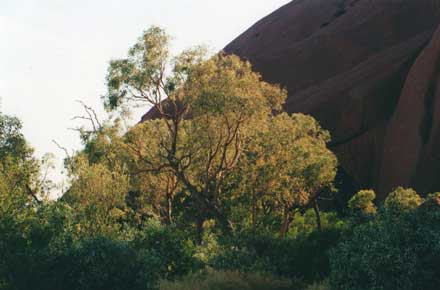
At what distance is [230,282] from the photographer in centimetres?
2064

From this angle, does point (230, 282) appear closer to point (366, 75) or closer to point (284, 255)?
point (284, 255)

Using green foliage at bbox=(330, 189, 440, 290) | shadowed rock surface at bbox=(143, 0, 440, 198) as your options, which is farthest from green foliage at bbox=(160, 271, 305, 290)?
shadowed rock surface at bbox=(143, 0, 440, 198)

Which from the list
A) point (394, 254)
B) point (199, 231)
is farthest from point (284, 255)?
point (199, 231)

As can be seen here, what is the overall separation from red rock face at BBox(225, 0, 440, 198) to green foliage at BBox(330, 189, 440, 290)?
1806 cm

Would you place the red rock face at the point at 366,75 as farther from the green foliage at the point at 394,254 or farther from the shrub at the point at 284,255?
the green foliage at the point at 394,254

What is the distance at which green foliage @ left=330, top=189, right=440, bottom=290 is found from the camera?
1501cm

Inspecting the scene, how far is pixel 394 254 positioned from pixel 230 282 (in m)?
6.56

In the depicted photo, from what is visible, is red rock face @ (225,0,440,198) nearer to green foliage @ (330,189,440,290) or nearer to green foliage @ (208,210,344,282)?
green foliage @ (208,210,344,282)

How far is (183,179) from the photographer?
100 feet

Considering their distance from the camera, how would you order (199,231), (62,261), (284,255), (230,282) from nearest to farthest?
(62,261) < (230,282) < (284,255) < (199,231)

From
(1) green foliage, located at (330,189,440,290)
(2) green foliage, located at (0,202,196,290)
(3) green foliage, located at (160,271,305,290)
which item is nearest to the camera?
(1) green foliage, located at (330,189,440,290)

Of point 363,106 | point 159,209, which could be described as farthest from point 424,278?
point 363,106

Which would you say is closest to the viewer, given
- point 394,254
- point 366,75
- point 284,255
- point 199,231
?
point 394,254

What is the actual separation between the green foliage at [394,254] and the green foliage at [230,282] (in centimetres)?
468
